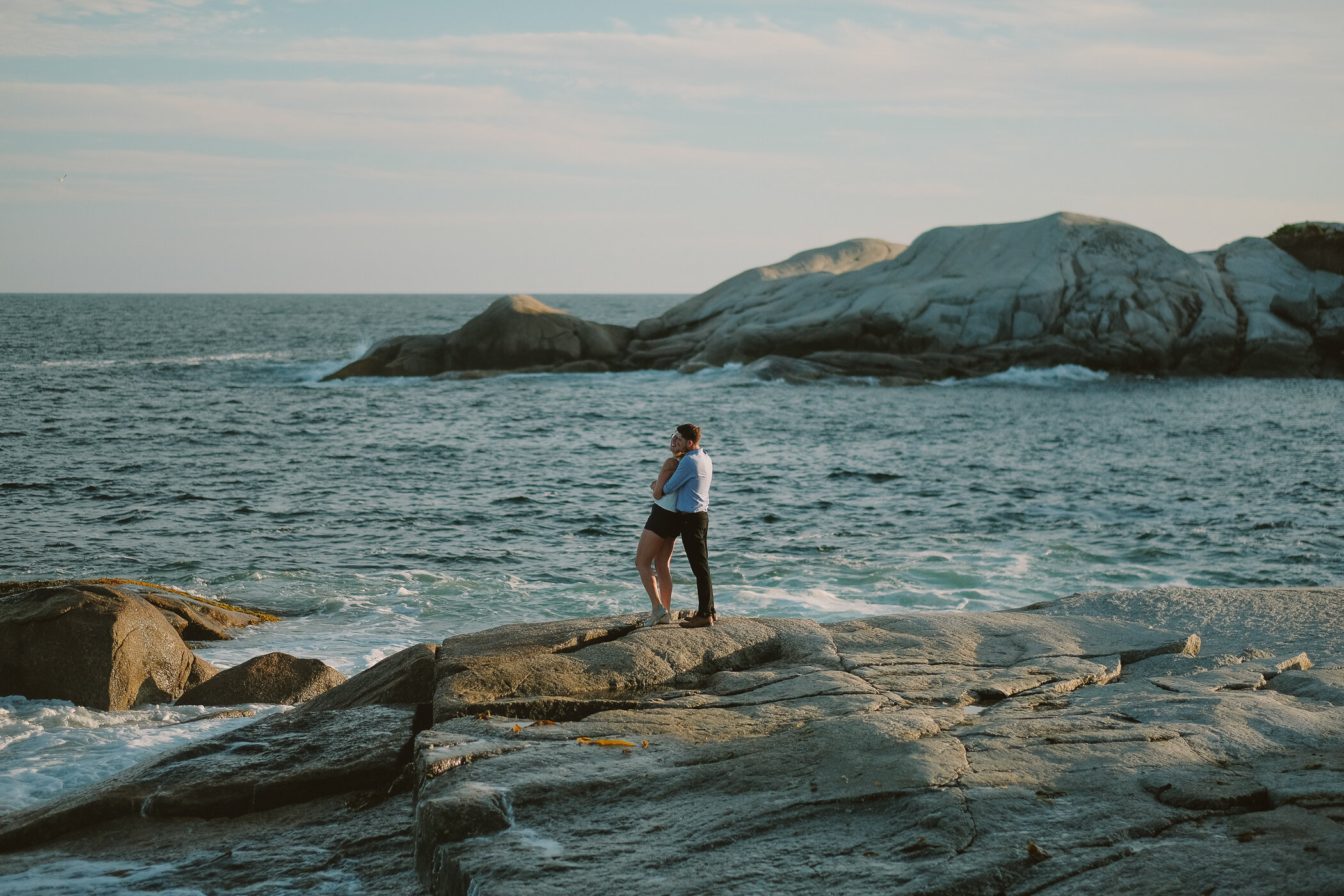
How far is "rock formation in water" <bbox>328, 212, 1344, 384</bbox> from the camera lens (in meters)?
43.7

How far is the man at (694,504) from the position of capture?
803 centimetres

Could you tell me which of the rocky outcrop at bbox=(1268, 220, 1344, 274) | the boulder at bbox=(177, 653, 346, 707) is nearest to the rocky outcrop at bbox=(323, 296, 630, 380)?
the rocky outcrop at bbox=(1268, 220, 1344, 274)

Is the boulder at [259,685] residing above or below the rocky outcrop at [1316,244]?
below

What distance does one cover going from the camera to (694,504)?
811 centimetres

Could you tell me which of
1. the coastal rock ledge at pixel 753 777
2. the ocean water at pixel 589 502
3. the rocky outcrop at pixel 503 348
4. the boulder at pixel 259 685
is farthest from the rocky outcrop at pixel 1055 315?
the coastal rock ledge at pixel 753 777

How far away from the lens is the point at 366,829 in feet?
18.5

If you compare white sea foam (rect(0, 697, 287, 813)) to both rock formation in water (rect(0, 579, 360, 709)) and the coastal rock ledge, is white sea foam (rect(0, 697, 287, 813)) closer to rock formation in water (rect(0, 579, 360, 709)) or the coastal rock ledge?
rock formation in water (rect(0, 579, 360, 709))

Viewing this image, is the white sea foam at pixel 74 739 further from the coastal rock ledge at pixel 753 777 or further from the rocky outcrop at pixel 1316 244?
the rocky outcrop at pixel 1316 244

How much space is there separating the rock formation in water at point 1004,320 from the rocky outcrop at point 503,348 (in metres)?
0.07

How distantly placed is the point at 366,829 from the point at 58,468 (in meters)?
19.4

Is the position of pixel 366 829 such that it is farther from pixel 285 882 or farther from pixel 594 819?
pixel 594 819

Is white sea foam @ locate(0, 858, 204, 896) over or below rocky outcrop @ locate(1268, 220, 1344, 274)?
below

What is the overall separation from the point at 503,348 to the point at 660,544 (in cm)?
4017

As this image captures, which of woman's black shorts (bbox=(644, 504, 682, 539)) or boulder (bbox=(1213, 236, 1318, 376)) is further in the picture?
boulder (bbox=(1213, 236, 1318, 376))
